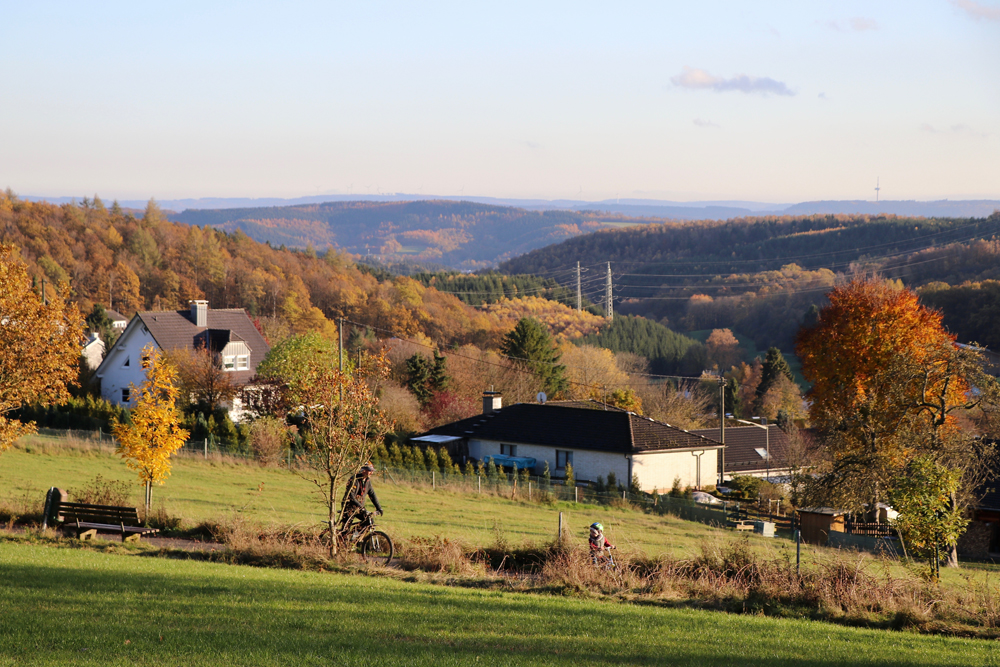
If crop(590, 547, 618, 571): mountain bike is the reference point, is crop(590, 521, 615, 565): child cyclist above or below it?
above

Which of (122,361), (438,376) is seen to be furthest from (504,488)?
(122,361)

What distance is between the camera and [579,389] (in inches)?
2982

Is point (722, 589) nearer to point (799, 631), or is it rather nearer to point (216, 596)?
point (799, 631)

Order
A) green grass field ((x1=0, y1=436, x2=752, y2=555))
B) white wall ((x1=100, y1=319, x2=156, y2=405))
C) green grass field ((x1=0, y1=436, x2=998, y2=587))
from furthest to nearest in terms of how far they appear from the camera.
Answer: white wall ((x1=100, y1=319, x2=156, y2=405)) < green grass field ((x1=0, y1=436, x2=752, y2=555)) < green grass field ((x1=0, y1=436, x2=998, y2=587))

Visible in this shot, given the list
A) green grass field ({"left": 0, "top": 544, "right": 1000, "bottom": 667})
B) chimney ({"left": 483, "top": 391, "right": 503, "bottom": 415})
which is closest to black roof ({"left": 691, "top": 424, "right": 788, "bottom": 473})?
chimney ({"left": 483, "top": 391, "right": 503, "bottom": 415})

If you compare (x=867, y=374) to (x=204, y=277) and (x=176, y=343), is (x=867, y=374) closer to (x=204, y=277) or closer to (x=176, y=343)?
(x=176, y=343)

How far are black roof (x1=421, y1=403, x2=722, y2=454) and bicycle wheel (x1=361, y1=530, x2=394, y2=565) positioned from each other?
26.5 metres

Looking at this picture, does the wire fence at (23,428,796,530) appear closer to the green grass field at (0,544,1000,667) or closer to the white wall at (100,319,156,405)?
the green grass field at (0,544,1000,667)

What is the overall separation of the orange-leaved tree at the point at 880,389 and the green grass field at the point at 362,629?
11.8 meters

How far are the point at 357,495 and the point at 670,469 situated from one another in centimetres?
2950

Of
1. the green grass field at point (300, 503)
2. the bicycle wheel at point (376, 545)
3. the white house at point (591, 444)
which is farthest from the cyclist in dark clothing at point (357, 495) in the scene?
the white house at point (591, 444)

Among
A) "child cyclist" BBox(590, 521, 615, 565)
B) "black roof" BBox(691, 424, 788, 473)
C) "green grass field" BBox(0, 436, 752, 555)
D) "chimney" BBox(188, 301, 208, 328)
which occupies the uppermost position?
"chimney" BBox(188, 301, 208, 328)

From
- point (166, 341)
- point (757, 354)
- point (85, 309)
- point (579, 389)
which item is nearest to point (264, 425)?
point (166, 341)

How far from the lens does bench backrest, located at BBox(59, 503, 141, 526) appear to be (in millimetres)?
16953
